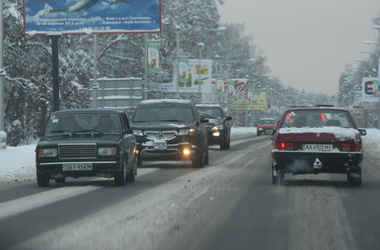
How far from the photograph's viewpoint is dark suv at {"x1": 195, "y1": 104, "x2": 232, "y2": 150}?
36816 mm

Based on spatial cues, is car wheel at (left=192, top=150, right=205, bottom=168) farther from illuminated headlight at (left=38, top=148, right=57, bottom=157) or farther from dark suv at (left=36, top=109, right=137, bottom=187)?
illuminated headlight at (left=38, top=148, right=57, bottom=157)

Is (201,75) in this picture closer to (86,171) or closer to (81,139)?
(81,139)

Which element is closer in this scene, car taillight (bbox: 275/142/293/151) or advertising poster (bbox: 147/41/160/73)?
car taillight (bbox: 275/142/293/151)

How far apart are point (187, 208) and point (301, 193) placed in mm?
3292

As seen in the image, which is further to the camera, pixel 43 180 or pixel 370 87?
pixel 370 87

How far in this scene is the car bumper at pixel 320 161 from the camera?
16297mm

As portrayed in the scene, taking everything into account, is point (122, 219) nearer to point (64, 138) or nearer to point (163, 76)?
point (64, 138)

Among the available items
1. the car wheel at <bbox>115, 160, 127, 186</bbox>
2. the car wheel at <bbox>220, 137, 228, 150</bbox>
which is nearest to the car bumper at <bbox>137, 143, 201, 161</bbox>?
the car wheel at <bbox>115, 160, 127, 186</bbox>

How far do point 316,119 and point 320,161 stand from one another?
1.25 metres

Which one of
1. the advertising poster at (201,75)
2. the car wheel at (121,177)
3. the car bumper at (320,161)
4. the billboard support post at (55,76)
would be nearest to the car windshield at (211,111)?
the billboard support post at (55,76)

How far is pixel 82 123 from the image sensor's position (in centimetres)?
1791

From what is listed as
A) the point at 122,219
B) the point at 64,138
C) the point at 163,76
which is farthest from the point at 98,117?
the point at 163,76

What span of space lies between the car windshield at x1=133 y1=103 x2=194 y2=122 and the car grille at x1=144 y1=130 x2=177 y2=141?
3.12 ft

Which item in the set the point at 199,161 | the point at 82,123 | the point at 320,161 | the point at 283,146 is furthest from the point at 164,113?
the point at 320,161
